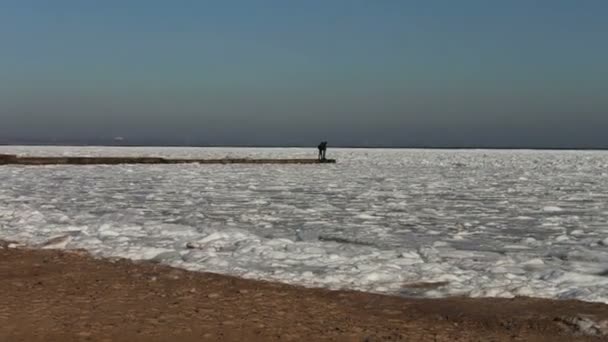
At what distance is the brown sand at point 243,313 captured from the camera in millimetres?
3668

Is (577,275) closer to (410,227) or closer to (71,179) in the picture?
(410,227)

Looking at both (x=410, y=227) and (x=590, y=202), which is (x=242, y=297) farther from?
(x=590, y=202)

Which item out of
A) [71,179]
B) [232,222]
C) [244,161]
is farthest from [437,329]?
[244,161]

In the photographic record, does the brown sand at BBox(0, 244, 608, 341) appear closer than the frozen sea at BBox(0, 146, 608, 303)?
Yes

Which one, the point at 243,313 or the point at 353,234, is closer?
the point at 243,313

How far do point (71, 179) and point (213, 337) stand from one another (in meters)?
15.3

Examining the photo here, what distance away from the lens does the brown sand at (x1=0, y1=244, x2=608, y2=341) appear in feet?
12.0

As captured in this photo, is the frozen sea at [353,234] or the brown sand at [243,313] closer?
the brown sand at [243,313]

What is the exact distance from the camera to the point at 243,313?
4121 mm

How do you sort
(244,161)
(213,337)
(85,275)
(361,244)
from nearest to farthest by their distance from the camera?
1. (213,337)
2. (85,275)
3. (361,244)
4. (244,161)

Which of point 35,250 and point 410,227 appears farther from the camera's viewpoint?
point 410,227

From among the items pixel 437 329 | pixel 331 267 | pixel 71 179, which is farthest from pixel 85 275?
pixel 71 179

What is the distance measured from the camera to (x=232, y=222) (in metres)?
8.87

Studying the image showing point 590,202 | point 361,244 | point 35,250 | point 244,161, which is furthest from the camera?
point 244,161
